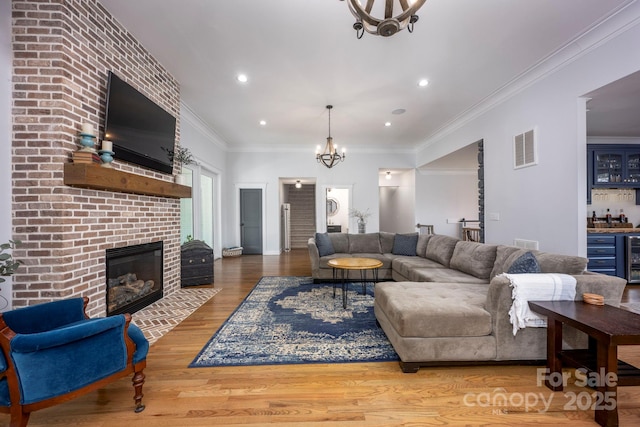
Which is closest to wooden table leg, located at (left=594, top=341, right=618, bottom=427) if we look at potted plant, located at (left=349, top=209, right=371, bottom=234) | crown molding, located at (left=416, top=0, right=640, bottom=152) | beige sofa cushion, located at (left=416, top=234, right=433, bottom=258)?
crown molding, located at (left=416, top=0, right=640, bottom=152)

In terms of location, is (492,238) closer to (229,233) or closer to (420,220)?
(420,220)

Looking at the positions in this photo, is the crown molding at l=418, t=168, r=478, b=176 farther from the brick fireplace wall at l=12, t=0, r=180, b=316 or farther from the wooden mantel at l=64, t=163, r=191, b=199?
the brick fireplace wall at l=12, t=0, r=180, b=316

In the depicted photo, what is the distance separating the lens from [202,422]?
5.14 feet

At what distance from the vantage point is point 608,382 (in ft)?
4.83

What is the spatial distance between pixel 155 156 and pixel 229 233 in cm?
454

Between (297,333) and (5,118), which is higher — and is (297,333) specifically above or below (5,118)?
below

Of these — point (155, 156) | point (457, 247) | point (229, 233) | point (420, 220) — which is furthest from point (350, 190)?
point (155, 156)

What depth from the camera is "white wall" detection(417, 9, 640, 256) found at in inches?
109

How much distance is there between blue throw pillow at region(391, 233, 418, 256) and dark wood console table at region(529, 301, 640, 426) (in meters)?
3.00

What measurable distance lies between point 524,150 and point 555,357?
2984 millimetres

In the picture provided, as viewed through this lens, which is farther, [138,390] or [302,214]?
[302,214]

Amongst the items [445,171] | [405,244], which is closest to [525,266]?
[405,244]

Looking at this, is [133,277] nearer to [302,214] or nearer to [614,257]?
[614,257]

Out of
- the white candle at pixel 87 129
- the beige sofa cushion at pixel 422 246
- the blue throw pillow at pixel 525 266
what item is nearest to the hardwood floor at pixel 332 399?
the blue throw pillow at pixel 525 266
